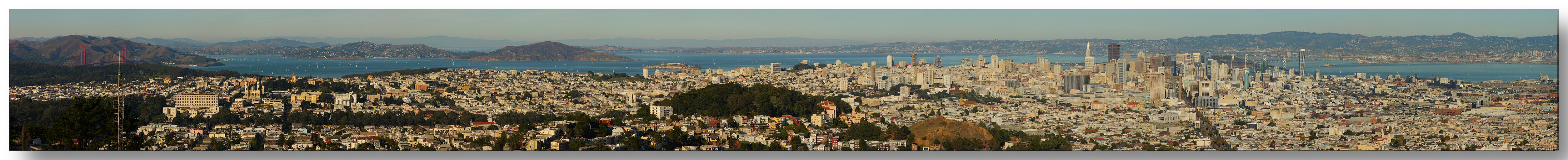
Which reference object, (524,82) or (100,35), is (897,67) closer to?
(524,82)

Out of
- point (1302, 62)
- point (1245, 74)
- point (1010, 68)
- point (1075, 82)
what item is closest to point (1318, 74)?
point (1302, 62)

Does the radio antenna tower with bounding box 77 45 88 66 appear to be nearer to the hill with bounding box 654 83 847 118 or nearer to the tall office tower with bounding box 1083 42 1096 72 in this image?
the hill with bounding box 654 83 847 118

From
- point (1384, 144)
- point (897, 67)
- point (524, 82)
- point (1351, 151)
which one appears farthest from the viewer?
point (897, 67)

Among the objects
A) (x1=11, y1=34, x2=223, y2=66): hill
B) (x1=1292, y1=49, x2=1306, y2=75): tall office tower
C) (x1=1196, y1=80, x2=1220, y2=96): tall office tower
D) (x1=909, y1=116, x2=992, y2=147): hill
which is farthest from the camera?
(x1=1292, y1=49, x2=1306, y2=75): tall office tower

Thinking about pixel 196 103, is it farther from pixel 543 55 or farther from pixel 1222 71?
pixel 1222 71

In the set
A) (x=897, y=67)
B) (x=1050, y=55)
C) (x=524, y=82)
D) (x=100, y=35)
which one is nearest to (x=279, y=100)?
(x=100, y=35)

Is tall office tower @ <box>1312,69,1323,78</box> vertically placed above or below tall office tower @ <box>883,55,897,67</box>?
below

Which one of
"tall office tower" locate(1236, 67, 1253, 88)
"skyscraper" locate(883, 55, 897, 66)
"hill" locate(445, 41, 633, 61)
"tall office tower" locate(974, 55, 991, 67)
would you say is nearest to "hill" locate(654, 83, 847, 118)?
"hill" locate(445, 41, 633, 61)
